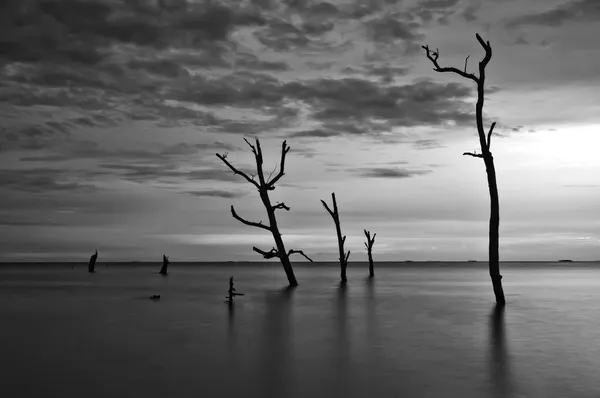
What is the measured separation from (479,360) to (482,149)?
34.9ft

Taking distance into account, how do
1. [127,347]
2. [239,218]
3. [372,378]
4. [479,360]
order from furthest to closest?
[239,218] < [127,347] < [479,360] < [372,378]

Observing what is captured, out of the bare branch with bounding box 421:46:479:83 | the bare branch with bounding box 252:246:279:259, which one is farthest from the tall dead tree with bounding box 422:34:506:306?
the bare branch with bounding box 252:246:279:259

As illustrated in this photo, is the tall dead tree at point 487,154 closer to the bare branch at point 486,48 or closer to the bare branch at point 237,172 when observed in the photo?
the bare branch at point 486,48

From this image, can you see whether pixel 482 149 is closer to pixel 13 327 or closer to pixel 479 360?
pixel 479 360

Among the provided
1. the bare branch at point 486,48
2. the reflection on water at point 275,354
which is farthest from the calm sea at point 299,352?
the bare branch at point 486,48

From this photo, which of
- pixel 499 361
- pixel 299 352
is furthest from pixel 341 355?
pixel 499 361

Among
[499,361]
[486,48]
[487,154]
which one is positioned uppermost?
[486,48]

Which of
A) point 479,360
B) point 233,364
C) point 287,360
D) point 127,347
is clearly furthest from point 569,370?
point 127,347

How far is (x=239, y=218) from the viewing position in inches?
1369

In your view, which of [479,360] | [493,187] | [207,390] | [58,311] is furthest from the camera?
[58,311]

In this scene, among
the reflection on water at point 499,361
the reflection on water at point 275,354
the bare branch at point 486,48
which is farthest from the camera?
the bare branch at point 486,48

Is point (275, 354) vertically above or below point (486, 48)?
below

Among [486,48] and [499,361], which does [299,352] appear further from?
[486,48]

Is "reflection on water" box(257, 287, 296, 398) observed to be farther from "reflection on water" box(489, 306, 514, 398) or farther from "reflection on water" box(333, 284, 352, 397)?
"reflection on water" box(489, 306, 514, 398)
